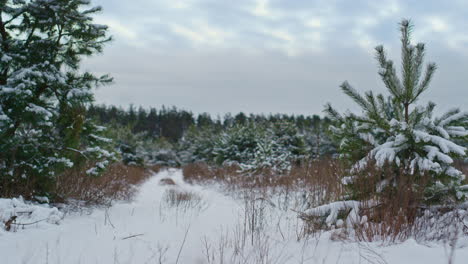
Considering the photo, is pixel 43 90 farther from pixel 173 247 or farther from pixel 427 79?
pixel 427 79

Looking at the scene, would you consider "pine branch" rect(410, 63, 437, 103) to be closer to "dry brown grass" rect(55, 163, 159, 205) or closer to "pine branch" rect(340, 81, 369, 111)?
"pine branch" rect(340, 81, 369, 111)

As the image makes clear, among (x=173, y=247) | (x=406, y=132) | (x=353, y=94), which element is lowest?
(x=173, y=247)

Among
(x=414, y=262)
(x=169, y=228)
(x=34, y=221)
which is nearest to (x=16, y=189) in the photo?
(x=34, y=221)

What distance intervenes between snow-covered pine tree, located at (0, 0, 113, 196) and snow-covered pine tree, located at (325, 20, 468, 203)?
4410 mm

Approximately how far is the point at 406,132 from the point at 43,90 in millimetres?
5651

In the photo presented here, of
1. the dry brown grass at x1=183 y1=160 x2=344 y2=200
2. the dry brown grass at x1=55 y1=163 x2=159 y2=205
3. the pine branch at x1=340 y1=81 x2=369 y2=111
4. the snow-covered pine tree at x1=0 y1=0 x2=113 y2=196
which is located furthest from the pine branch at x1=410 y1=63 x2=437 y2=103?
the dry brown grass at x1=55 y1=163 x2=159 y2=205

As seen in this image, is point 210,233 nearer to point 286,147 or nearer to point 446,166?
point 446,166

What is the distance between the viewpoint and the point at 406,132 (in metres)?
3.08

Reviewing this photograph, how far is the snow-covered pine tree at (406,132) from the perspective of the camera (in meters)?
2.98

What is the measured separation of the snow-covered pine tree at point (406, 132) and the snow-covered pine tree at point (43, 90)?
14.5 feet

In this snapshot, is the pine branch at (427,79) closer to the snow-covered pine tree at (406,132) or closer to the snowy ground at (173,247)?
the snow-covered pine tree at (406,132)

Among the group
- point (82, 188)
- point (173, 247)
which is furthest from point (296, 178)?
point (173, 247)

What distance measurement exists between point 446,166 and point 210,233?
300 centimetres

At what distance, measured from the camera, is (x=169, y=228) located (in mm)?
4477
